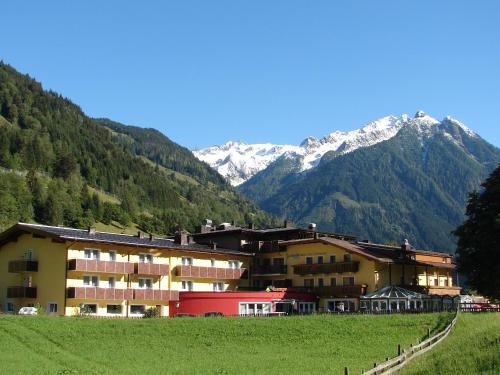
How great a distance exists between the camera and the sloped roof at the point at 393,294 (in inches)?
2862

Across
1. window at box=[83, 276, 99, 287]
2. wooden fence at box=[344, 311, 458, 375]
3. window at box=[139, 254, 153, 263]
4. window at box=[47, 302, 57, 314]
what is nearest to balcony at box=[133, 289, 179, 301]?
window at box=[139, 254, 153, 263]

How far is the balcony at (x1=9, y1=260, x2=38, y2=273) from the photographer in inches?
2874

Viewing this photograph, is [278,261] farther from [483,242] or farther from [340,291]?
[483,242]

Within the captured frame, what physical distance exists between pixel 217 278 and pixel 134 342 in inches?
1313

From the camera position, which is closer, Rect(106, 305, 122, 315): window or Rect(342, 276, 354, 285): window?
Rect(106, 305, 122, 315): window

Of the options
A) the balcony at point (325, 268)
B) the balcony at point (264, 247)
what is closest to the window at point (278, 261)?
the balcony at point (264, 247)

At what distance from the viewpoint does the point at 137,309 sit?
253ft

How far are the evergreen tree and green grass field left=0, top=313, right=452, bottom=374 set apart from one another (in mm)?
13919

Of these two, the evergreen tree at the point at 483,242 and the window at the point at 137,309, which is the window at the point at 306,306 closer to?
the window at the point at 137,309

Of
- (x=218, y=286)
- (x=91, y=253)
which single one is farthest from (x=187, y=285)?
(x=91, y=253)

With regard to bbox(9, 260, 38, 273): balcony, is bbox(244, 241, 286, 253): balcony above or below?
above

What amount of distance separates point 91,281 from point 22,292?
715 centimetres

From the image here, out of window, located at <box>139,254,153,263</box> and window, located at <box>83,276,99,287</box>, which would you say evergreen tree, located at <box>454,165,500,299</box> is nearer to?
window, located at <box>139,254,153,263</box>

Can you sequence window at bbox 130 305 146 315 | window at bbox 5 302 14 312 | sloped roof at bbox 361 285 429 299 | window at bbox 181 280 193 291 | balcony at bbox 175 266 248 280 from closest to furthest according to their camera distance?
sloped roof at bbox 361 285 429 299, window at bbox 5 302 14 312, window at bbox 130 305 146 315, balcony at bbox 175 266 248 280, window at bbox 181 280 193 291
